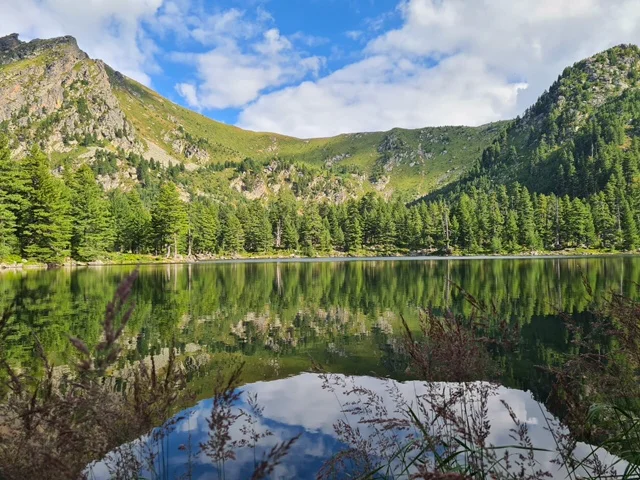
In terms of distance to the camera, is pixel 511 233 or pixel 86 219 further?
pixel 511 233

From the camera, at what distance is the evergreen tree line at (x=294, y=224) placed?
200ft

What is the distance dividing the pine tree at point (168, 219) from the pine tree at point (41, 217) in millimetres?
33183

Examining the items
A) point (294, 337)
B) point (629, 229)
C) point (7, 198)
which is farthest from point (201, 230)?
point (629, 229)

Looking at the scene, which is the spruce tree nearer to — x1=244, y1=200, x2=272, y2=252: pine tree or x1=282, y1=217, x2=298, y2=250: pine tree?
x1=244, y1=200, x2=272, y2=252: pine tree

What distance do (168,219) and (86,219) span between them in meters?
24.5

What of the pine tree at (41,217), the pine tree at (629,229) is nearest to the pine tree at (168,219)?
the pine tree at (41,217)

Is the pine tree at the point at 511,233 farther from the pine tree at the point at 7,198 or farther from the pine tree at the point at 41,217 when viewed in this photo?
the pine tree at the point at 7,198

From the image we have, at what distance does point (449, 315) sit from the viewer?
448 centimetres

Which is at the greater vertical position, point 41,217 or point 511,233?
point 41,217

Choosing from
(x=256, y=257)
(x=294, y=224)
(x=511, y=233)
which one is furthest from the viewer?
(x=294, y=224)

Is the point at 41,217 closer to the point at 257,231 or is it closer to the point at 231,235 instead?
the point at 231,235

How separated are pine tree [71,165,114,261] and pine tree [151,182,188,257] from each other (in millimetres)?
15526

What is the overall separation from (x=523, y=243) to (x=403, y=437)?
122 m

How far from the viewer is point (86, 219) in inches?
2840
